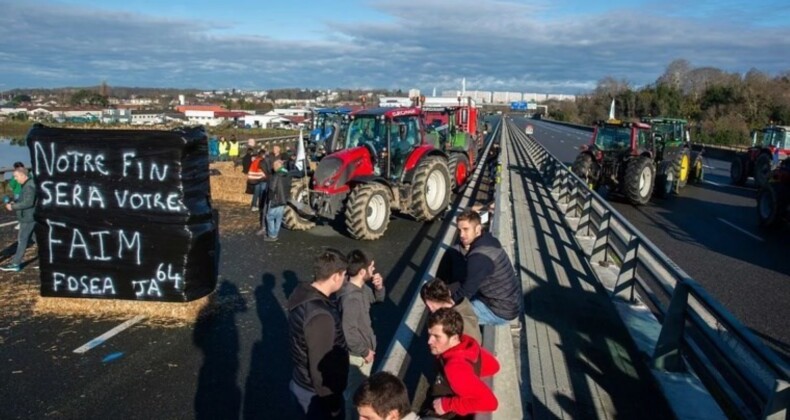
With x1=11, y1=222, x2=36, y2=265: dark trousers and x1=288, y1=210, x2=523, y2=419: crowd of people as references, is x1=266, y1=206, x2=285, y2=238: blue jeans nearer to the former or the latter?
x1=11, y1=222, x2=36, y2=265: dark trousers

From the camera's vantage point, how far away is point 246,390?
530 cm

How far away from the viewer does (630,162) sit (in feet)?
51.9

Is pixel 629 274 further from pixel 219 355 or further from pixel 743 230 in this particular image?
pixel 743 230

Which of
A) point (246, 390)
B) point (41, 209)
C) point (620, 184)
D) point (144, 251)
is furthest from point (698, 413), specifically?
point (620, 184)

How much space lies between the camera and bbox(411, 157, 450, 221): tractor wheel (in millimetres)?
12602

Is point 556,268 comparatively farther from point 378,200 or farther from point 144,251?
point 144,251

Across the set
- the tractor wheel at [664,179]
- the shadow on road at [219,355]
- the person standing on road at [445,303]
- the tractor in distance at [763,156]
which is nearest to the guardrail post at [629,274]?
the person standing on road at [445,303]

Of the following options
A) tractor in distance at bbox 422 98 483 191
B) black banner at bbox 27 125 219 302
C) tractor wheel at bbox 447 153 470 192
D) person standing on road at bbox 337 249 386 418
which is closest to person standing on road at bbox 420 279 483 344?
person standing on road at bbox 337 249 386 418

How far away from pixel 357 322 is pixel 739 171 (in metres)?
22.0

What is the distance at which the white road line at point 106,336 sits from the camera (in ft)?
20.6

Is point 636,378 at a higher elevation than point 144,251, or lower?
lower

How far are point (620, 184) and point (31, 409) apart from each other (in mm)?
15144

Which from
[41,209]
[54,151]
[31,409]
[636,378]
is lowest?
[31,409]

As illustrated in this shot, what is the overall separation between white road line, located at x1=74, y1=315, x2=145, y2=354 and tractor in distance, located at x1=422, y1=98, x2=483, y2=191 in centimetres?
1000
